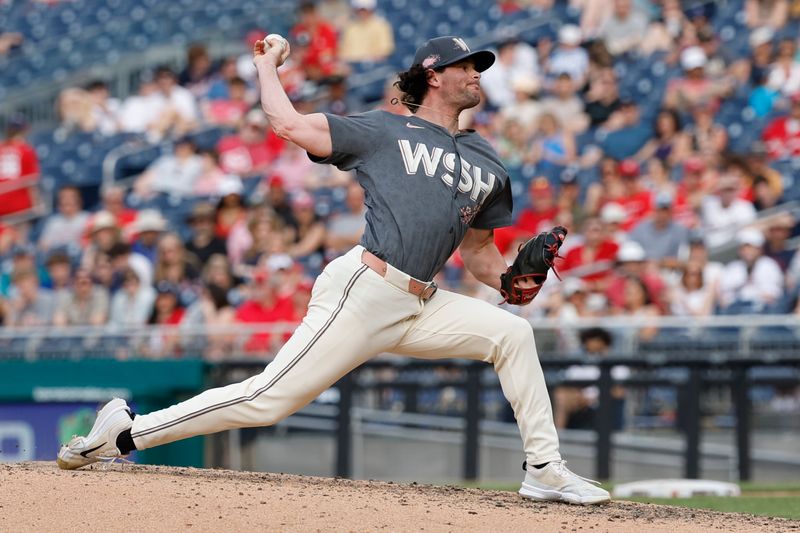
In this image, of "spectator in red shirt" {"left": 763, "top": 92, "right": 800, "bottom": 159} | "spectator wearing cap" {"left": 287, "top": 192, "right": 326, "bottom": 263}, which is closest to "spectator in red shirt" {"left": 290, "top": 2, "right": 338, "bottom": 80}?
"spectator wearing cap" {"left": 287, "top": 192, "right": 326, "bottom": 263}

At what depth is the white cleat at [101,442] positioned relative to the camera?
5.60 metres

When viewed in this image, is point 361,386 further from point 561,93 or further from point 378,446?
point 561,93

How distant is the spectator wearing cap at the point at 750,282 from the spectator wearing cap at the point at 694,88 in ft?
8.39

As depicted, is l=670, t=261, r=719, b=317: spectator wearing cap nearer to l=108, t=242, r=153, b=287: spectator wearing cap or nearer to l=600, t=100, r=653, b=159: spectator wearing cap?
l=600, t=100, r=653, b=159: spectator wearing cap

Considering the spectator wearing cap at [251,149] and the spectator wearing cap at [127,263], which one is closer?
the spectator wearing cap at [127,263]

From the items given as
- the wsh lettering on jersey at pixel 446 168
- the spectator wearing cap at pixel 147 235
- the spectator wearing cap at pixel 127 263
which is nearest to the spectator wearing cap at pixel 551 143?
the spectator wearing cap at pixel 147 235

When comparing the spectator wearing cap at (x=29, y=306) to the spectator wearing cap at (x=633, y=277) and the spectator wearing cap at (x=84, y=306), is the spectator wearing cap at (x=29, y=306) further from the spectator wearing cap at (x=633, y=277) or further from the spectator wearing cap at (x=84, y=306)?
the spectator wearing cap at (x=633, y=277)

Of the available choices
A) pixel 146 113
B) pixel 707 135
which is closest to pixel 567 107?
pixel 707 135

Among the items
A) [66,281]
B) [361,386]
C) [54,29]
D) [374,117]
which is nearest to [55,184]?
[66,281]

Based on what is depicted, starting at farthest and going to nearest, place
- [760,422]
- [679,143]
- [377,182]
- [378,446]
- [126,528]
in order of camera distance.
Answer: [679,143] < [378,446] < [760,422] < [377,182] < [126,528]

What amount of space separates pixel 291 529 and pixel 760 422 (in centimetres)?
580

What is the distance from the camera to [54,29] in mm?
19453

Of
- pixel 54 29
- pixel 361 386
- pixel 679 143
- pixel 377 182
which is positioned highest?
pixel 54 29

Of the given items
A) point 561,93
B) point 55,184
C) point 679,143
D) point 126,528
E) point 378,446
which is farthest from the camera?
point 55,184
